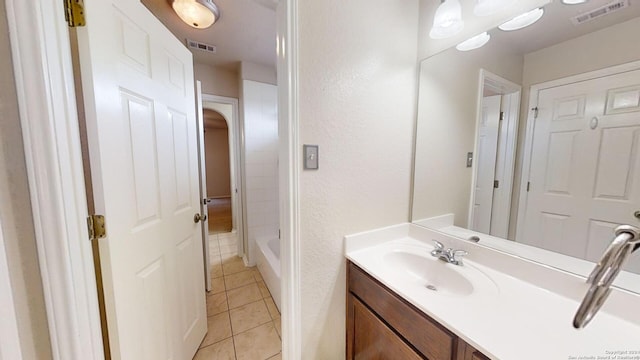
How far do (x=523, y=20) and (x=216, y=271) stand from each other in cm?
304

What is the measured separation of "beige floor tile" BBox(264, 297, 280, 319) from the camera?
1.71 metres

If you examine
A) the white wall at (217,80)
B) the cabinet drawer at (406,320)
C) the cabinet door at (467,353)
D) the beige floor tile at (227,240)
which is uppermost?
the white wall at (217,80)

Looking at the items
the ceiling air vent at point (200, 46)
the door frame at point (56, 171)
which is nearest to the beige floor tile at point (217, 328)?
the door frame at point (56, 171)

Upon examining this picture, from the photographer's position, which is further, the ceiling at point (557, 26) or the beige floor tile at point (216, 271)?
the beige floor tile at point (216, 271)

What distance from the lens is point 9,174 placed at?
573 mm

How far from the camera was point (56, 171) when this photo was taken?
601mm

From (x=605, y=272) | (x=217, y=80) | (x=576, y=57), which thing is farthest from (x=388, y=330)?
(x=217, y=80)

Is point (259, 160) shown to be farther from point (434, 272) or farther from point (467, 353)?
point (467, 353)

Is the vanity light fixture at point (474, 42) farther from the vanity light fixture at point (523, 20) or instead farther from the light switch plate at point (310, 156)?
the light switch plate at point (310, 156)

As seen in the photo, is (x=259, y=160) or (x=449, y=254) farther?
(x=259, y=160)

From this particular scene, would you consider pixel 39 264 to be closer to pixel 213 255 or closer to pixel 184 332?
pixel 184 332

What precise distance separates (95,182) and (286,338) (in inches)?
42.2

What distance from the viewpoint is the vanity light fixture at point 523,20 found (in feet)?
2.80

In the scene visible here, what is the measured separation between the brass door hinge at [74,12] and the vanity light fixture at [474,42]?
156cm
